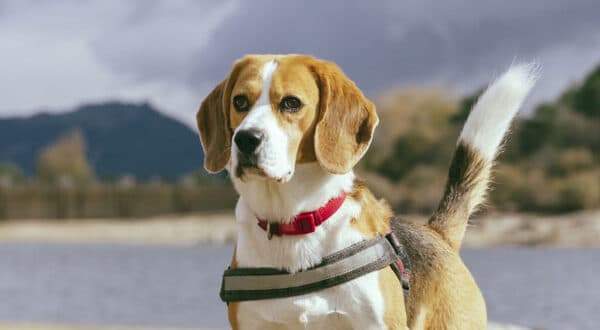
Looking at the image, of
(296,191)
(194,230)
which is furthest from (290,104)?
(194,230)

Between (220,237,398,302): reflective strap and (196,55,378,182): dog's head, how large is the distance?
0.32m

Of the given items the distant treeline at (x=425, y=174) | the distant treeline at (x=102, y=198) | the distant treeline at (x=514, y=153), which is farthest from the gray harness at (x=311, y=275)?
the distant treeline at (x=102, y=198)

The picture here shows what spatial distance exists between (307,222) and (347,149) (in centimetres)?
30

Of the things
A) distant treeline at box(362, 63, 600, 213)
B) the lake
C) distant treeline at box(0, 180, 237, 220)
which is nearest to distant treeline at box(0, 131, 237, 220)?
distant treeline at box(0, 180, 237, 220)

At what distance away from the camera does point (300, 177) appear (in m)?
3.16

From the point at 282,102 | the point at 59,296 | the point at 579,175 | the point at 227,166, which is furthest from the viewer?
the point at 579,175

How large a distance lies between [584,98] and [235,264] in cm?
3166

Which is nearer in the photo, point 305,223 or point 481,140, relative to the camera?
point 305,223

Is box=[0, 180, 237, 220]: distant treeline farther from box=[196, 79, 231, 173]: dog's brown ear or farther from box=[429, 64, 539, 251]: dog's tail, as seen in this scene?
box=[196, 79, 231, 173]: dog's brown ear

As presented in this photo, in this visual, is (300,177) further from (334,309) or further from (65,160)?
(65,160)

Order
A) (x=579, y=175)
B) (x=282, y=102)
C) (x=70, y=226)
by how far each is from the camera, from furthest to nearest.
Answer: (x=70, y=226) < (x=579, y=175) < (x=282, y=102)

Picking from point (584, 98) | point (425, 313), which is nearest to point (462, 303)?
point (425, 313)

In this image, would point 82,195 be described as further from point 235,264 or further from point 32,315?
point 235,264

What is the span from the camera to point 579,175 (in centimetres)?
2848
